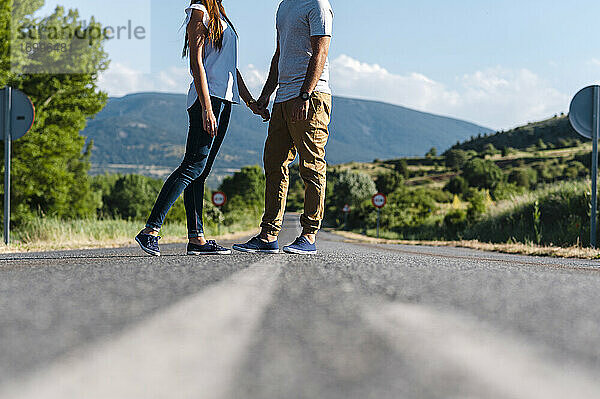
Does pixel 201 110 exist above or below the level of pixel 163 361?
above

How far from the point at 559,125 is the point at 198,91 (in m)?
114

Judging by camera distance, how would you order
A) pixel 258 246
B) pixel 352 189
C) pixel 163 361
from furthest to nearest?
pixel 352 189 → pixel 258 246 → pixel 163 361

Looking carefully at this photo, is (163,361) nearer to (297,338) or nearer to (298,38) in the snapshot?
(297,338)

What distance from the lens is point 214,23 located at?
3738 mm

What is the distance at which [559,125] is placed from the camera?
104250 millimetres

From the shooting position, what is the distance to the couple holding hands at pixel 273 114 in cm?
360

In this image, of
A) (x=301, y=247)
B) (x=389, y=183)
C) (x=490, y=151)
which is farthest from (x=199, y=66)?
(x=490, y=151)

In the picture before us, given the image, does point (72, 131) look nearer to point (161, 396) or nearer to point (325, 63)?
point (325, 63)

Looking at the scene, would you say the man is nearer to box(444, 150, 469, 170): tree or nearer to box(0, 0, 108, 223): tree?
box(0, 0, 108, 223): tree

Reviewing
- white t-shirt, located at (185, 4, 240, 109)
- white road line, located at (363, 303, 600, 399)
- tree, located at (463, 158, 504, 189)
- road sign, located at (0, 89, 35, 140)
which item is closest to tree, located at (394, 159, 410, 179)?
tree, located at (463, 158, 504, 189)

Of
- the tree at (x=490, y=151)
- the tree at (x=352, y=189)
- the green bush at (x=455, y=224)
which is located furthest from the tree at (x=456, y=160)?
the green bush at (x=455, y=224)

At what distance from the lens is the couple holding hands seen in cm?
360

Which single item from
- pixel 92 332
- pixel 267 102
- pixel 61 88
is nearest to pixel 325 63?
pixel 267 102

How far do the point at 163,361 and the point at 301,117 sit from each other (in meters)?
2.82
